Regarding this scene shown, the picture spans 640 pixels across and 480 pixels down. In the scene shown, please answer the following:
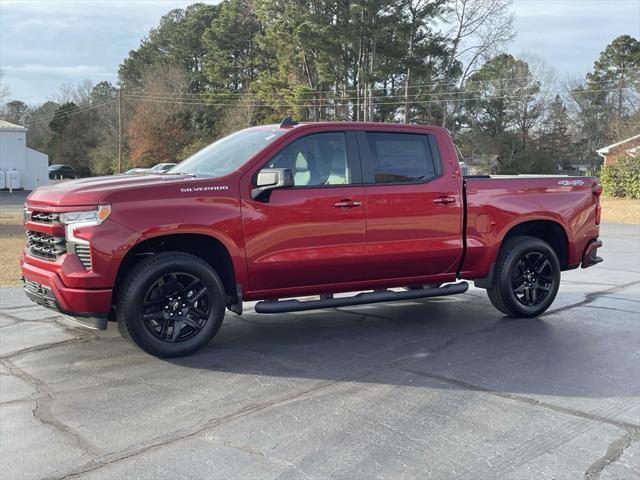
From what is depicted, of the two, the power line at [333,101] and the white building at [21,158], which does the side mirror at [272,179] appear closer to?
the white building at [21,158]

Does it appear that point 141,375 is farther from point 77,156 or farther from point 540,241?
point 77,156

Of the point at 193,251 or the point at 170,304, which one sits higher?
the point at 193,251

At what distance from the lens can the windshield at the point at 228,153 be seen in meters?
6.03

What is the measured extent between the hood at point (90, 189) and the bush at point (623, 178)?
112ft

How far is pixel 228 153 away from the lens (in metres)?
6.38

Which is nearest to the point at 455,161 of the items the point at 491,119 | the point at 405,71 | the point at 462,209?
the point at 462,209

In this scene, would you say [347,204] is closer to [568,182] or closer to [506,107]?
[568,182]

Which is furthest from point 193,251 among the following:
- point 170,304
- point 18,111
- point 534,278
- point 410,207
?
point 18,111

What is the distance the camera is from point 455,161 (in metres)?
6.86

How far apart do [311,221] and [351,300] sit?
2.80 ft

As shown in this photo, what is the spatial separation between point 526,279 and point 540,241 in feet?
1.47

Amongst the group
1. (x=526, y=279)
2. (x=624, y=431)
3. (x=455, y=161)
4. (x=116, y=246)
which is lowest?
(x=624, y=431)

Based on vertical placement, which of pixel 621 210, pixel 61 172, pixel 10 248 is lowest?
pixel 10 248

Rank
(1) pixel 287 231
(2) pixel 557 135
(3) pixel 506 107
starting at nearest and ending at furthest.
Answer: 1. (1) pixel 287 231
2. (3) pixel 506 107
3. (2) pixel 557 135
